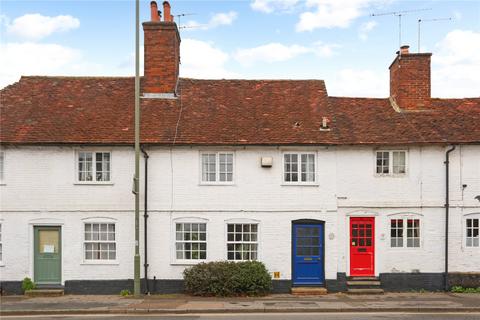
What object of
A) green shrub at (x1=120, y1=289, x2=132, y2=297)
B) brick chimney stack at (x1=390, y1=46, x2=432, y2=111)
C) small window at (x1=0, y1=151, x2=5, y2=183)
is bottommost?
green shrub at (x1=120, y1=289, x2=132, y2=297)

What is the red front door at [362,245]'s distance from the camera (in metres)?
18.2

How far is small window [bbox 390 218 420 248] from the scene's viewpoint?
18188 mm

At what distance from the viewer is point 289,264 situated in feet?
58.0

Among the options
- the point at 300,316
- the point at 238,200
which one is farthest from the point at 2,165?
the point at 300,316

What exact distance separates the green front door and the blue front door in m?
8.50

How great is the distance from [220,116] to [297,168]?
3.66 meters

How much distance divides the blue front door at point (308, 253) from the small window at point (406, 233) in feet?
9.08

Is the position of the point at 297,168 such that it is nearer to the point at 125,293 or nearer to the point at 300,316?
the point at 300,316

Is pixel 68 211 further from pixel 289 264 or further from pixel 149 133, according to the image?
pixel 289 264

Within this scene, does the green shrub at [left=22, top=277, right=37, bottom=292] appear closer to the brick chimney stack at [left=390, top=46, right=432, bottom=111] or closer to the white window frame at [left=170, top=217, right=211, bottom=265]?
the white window frame at [left=170, top=217, right=211, bottom=265]

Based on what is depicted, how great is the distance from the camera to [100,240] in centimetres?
1761

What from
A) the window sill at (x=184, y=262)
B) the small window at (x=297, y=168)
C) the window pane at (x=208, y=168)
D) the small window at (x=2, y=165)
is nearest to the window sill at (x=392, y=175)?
the small window at (x=297, y=168)

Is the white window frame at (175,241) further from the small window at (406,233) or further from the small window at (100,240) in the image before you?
the small window at (406,233)

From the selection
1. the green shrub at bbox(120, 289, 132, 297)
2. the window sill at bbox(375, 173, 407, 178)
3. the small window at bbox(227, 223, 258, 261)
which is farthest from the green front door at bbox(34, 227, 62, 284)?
the window sill at bbox(375, 173, 407, 178)
